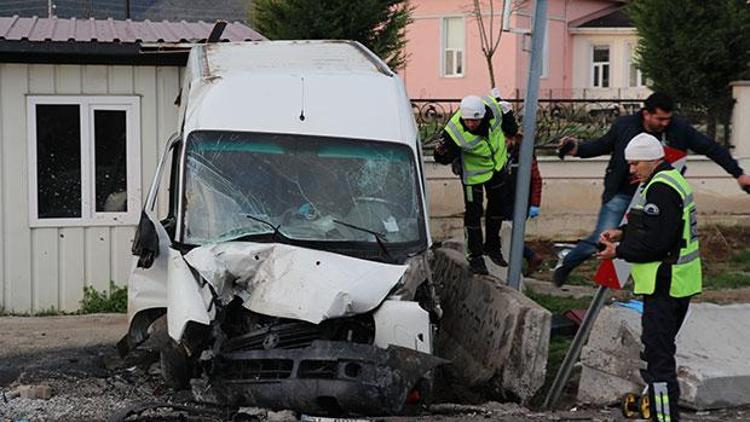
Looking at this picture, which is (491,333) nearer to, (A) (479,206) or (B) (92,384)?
(A) (479,206)

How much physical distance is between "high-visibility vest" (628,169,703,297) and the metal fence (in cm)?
764

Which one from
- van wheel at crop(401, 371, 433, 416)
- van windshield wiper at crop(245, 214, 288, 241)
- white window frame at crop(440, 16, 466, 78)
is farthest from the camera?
white window frame at crop(440, 16, 466, 78)

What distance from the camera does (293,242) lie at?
24.5ft

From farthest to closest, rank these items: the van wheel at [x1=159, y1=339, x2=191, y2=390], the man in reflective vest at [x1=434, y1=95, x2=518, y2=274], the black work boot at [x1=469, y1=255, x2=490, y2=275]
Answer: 1. the man in reflective vest at [x1=434, y1=95, x2=518, y2=274]
2. the black work boot at [x1=469, y1=255, x2=490, y2=275]
3. the van wheel at [x1=159, y1=339, x2=191, y2=390]

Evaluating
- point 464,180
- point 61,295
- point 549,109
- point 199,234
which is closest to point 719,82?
point 549,109

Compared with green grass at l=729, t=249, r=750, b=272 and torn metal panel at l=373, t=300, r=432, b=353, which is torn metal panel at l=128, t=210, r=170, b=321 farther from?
green grass at l=729, t=249, r=750, b=272

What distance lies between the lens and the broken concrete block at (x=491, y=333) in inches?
308

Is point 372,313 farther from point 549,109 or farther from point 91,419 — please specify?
point 549,109

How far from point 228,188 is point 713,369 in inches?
131

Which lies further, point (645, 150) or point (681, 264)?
point (645, 150)

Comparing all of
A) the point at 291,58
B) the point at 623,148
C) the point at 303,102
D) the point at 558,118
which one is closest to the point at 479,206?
the point at 623,148

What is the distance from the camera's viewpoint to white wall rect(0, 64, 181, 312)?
10961mm

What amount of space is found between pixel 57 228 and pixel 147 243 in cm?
374

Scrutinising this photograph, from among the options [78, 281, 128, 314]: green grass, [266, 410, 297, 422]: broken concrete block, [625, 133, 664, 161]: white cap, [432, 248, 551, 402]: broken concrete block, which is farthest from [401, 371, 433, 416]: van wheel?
[78, 281, 128, 314]: green grass
